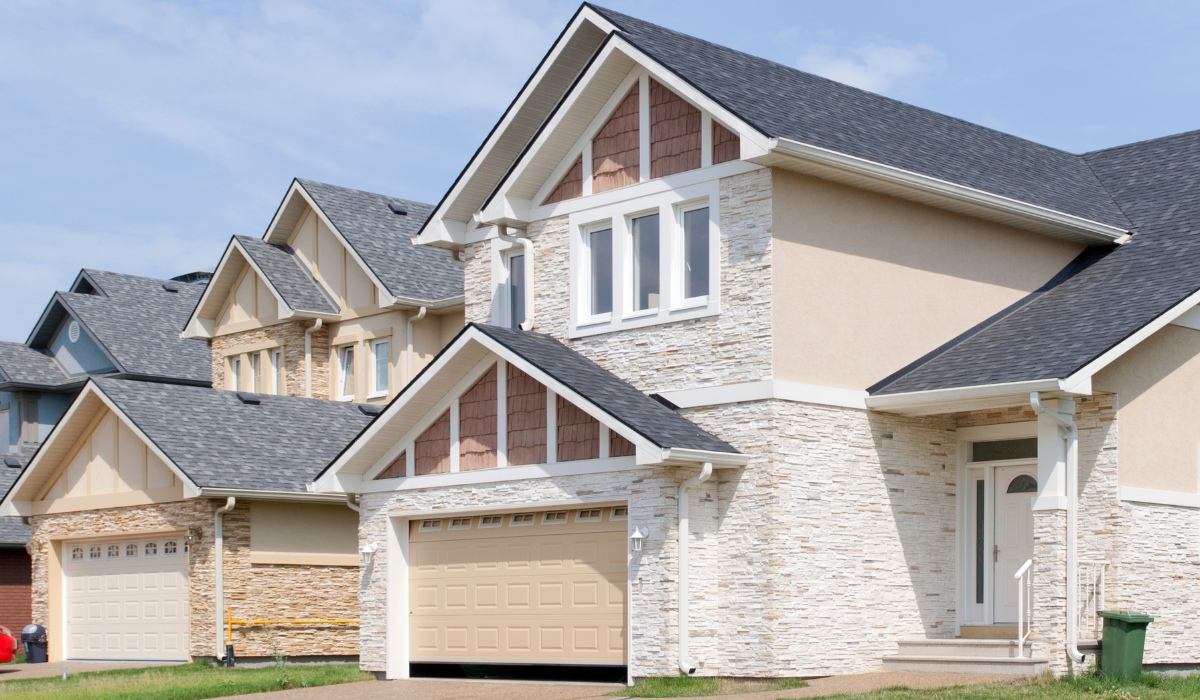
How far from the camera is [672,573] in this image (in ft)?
60.2

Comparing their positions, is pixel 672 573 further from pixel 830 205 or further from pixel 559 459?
pixel 830 205

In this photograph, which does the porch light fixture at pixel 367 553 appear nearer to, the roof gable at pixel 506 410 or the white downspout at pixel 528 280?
the roof gable at pixel 506 410

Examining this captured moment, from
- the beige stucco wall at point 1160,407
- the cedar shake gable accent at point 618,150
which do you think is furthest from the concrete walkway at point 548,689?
the cedar shake gable accent at point 618,150

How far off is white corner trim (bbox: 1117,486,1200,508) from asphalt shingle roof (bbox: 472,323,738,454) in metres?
4.64

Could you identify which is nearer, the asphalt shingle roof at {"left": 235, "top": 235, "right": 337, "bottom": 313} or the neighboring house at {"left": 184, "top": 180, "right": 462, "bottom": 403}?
the neighboring house at {"left": 184, "top": 180, "right": 462, "bottom": 403}

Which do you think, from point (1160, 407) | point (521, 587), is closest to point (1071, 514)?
point (1160, 407)

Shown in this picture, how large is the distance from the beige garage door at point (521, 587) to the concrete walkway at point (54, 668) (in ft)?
21.6

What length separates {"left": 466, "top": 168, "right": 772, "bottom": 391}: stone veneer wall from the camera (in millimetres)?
18609

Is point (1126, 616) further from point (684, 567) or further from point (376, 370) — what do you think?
point (376, 370)

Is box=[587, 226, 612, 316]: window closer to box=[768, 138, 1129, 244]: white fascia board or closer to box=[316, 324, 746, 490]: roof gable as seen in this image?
box=[316, 324, 746, 490]: roof gable

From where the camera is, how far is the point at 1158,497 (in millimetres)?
18812

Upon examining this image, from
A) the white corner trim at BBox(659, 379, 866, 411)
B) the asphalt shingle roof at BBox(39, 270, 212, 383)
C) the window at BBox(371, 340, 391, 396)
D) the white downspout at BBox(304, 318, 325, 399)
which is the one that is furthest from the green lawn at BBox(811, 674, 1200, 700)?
the asphalt shingle roof at BBox(39, 270, 212, 383)

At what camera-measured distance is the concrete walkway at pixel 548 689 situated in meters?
17.1

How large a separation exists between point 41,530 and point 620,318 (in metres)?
14.4
